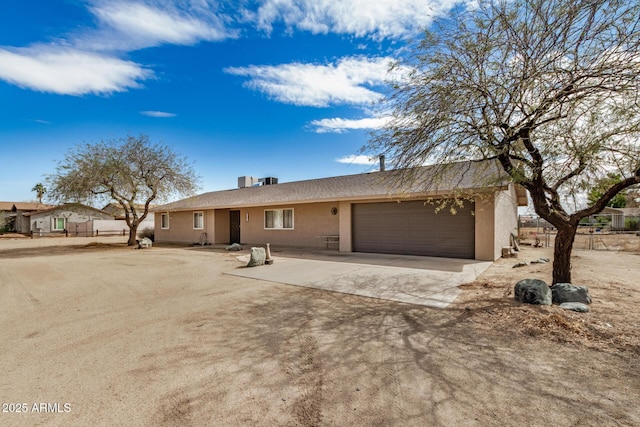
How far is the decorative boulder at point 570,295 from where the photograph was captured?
501 cm

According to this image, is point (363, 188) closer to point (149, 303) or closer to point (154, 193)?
point (149, 303)

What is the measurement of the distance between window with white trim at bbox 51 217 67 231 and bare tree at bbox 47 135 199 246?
23.5 m

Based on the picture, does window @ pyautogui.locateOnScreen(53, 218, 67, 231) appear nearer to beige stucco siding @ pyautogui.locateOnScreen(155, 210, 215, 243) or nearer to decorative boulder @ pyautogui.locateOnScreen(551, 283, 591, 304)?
beige stucco siding @ pyautogui.locateOnScreen(155, 210, 215, 243)

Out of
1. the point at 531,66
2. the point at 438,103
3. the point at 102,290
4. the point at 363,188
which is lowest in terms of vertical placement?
the point at 102,290

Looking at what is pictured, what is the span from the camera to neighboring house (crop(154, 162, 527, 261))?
30.4 ft

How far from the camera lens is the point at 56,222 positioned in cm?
3491

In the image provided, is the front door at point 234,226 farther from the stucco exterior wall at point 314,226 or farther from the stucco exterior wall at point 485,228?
the stucco exterior wall at point 485,228

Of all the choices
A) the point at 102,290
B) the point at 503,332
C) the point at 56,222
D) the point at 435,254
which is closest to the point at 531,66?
the point at 503,332

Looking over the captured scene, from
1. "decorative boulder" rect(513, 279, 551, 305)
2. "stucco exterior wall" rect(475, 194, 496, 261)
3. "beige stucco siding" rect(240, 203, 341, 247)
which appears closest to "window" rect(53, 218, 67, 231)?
"beige stucco siding" rect(240, 203, 341, 247)

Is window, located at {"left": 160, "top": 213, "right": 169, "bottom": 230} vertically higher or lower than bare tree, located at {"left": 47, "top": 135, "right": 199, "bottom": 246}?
lower

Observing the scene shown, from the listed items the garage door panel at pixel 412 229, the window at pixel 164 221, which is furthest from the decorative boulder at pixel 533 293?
the window at pixel 164 221

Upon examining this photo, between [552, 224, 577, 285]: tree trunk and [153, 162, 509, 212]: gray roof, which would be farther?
[153, 162, 509, 212]: gray roof

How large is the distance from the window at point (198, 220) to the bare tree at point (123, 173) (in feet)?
5.74

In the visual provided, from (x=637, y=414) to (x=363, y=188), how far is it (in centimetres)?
1129
